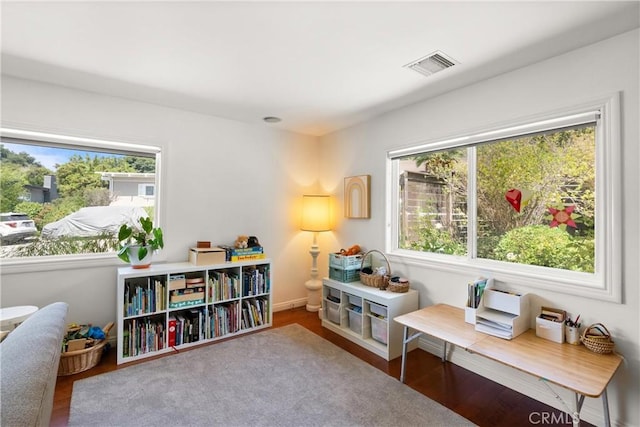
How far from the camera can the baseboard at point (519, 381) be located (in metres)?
Answer: 1.83

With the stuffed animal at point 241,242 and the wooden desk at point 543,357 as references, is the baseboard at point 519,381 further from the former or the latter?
the stuffed animal at point 241,242

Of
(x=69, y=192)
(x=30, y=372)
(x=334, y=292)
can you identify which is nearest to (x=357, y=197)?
(x=334, y=292)

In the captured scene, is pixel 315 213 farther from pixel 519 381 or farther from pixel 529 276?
pixel 519 381

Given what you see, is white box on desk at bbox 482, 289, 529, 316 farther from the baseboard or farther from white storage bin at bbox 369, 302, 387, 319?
white storage bin at bbox 369, 302, 387, 319

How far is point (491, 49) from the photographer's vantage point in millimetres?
1932

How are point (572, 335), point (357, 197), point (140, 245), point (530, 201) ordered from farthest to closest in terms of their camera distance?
point (357, 197) < point (140, 245) < point (530, 201) < point (572, 335)

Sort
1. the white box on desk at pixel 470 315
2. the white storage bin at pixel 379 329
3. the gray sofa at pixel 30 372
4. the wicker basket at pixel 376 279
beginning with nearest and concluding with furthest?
the gray sofa at pixel 30 372, the white box on desk at pixel 470 315, the white storage bin at pixel 379 329, the wicker basket at pixel 376 279

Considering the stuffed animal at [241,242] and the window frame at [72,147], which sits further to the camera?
the stuffed animal at [241,242]

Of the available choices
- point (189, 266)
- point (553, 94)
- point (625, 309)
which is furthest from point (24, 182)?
point (625, 309)

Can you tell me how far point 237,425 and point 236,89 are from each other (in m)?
→ 2.48

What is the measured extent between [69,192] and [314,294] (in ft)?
9.07

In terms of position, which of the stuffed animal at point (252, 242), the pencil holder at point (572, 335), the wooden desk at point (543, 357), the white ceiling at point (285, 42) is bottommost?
the wooden desk at point (543, 357)

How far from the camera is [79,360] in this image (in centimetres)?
232

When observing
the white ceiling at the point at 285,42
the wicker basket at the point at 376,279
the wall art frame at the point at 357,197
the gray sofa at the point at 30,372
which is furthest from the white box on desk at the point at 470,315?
the gray sofa at the point at 30,372
